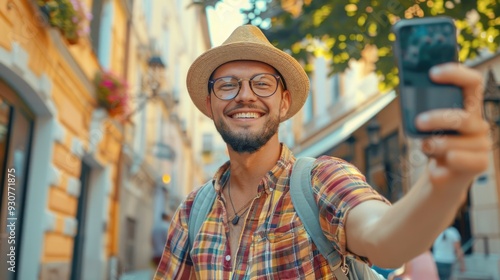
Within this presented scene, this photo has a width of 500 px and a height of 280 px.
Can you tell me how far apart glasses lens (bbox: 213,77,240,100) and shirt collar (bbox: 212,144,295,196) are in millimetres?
285

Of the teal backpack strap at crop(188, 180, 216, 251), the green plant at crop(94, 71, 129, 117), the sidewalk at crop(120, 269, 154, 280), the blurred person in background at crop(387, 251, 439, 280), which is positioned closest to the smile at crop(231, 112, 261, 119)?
the teal backpack strap at crop(188, 180, 216, 251)

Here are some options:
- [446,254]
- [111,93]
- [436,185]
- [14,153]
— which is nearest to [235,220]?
[436,185]

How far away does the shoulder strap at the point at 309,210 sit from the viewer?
146cm

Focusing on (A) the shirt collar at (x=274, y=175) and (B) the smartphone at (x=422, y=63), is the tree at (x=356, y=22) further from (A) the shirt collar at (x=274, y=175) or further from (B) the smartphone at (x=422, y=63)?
(B) the smartphone at (x=422, y=63)

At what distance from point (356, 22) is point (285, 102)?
2745mm

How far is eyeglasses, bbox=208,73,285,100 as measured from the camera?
1.83m

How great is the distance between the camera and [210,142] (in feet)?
129

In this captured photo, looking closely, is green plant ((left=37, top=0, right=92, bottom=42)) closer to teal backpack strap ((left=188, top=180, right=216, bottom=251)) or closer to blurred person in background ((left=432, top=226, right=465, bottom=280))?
teal backpack strap ((left=188, top=180, right=216, bottom=251))

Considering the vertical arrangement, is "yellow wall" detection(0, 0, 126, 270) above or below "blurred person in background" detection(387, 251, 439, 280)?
above

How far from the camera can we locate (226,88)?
6.14 ft

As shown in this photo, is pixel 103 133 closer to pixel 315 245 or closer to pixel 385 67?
pixel 385 67

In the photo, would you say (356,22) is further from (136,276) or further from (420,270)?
(136,276)

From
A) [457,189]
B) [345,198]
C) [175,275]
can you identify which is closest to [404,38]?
[457,189]

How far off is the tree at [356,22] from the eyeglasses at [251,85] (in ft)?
7.98
